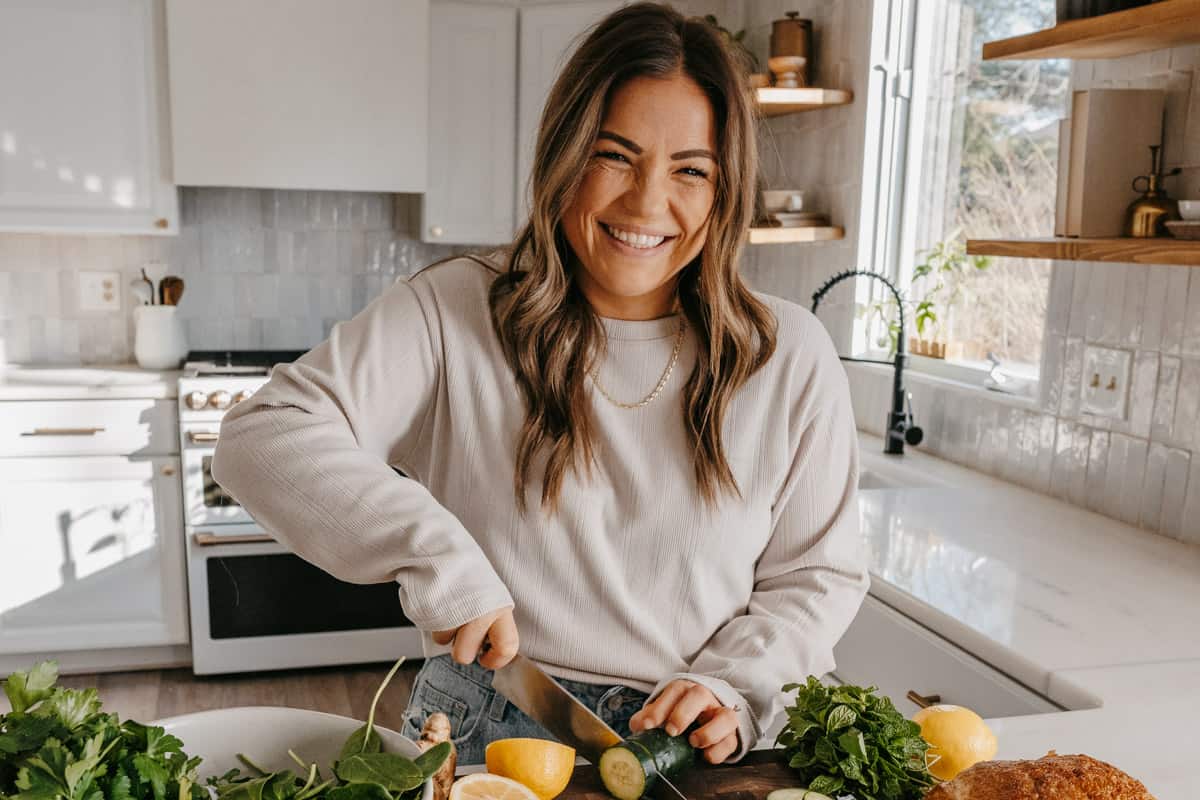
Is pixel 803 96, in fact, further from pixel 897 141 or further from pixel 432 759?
pixel 432 759

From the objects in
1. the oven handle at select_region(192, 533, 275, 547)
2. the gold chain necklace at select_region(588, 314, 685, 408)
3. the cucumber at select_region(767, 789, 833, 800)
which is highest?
the gold chain necklace at select_region(588, 314, 685, 408)

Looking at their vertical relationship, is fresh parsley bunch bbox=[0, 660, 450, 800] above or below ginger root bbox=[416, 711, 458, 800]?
above

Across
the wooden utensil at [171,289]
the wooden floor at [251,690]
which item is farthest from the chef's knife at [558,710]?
the wooden utensil at [171,289]

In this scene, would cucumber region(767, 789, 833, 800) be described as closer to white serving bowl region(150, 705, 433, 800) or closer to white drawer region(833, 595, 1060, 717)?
white serving bowl region(150, 705, 433, 800)

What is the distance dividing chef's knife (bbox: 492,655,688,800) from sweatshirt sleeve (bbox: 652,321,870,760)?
170 mm

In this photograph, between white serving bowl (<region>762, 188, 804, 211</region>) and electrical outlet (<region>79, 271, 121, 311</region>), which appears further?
Answer: electrical outlet (<region>79, 271, 121, 311</region>)

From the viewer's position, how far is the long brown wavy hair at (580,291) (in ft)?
3.87

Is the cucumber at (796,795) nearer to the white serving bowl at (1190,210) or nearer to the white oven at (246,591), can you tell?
the white serving bowl at (1190,210)

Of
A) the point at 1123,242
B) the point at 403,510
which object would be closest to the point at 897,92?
the point at 1123,242

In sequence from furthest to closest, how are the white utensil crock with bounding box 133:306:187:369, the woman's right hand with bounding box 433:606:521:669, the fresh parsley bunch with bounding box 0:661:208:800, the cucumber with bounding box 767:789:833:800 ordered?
the white utensil crock with bounding box 133:306:187:369 < the woman's right hand with bounding box 433:606:521:669 < the cucumber with bounding box 767:789:833:800 < the fresh parsley bunch with bounding box 0:661:208:800

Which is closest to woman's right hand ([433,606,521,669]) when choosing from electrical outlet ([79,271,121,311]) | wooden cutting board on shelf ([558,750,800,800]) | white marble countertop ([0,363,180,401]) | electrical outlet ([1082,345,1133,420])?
wooden cutting board on shelf ([558,750,800,800])

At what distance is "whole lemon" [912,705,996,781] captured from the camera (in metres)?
0.98

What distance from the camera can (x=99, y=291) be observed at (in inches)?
139

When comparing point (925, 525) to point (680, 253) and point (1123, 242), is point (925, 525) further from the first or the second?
point (680, 253)
